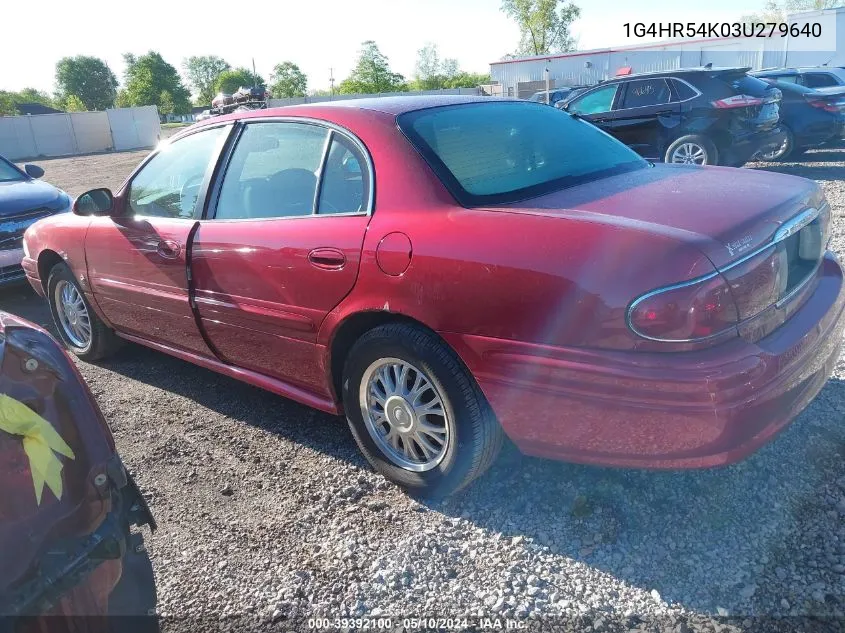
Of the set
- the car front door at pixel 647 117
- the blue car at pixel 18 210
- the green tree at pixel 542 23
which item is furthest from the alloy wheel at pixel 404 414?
the green tree at pixel 542 23

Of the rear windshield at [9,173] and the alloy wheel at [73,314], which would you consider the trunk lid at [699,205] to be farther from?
the rear windshield at [9,173]

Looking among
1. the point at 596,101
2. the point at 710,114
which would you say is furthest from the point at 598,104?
the point at 710,114

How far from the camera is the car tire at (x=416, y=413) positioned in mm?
2531

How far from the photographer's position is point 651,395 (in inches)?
81.3

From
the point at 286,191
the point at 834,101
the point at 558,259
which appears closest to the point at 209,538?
the point at 286,191

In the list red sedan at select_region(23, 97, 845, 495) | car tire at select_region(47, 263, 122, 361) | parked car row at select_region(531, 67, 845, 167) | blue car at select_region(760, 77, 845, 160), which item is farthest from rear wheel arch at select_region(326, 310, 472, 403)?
blue car at select_region(760, 77, 845, 160)

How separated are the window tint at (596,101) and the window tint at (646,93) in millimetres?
278

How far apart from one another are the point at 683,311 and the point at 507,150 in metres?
1.30

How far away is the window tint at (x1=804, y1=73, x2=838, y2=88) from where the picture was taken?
12.2m

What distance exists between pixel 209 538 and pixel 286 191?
1.60 meters

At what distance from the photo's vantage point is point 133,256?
382cm

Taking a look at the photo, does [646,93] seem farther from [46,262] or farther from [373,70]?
[373,70]

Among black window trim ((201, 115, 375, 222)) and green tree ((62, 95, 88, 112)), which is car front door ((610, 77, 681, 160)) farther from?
green tree ((62, 95, 88, 112))

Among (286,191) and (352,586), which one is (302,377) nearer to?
(286,191)
